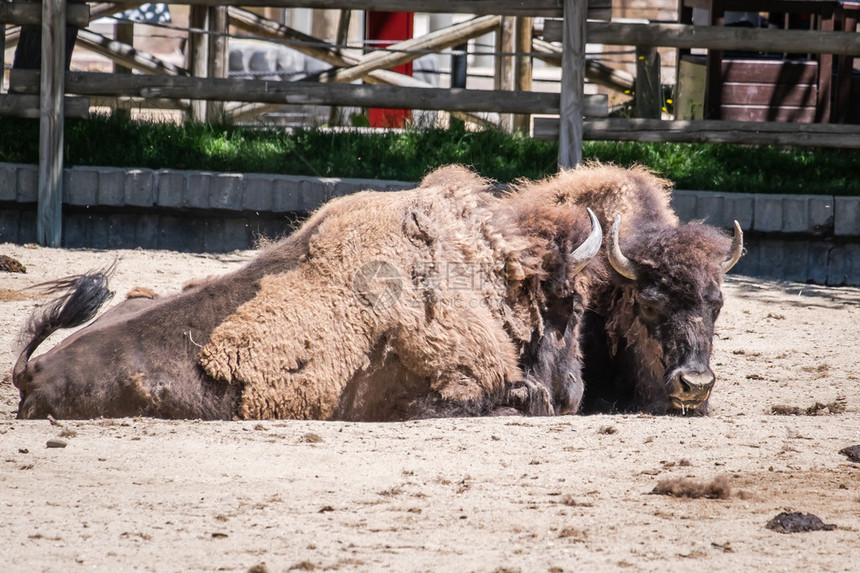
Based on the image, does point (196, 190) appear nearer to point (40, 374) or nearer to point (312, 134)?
point (312, 134)

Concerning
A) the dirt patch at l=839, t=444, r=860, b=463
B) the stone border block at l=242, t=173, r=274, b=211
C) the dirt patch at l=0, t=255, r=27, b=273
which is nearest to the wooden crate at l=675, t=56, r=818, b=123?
the stone border block at l=242, t=173, r=274, b=211

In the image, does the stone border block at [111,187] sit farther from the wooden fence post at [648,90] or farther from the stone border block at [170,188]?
the wooden fence post at [648,90]

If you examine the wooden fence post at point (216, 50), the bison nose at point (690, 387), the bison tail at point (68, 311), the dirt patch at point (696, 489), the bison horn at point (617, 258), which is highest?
the wooden fence post at point (216, 50)

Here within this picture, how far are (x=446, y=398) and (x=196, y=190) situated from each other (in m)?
4.48

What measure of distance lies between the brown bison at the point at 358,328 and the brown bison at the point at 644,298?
0.81 feet

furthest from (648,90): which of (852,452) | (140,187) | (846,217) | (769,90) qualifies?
(852,452)

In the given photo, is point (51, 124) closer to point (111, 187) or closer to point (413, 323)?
point (111, 187)

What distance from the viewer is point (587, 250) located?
481cm

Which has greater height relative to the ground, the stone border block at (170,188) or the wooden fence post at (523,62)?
the wooden fence post at (523,62)

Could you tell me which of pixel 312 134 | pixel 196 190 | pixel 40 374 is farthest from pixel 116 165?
pixel 40 374

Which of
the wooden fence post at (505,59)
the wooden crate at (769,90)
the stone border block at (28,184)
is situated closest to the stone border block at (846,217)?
the wooden crate at (769,90)

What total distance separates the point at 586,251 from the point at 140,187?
185 inches

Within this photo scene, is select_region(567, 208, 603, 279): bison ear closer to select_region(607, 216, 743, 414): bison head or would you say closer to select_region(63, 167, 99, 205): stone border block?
select_region(607, 216, 743, 414): bison head

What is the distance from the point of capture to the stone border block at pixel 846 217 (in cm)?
823
